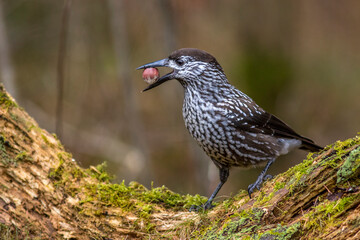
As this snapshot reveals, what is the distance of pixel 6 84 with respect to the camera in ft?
23.4

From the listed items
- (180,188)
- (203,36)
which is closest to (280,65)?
(203,36)

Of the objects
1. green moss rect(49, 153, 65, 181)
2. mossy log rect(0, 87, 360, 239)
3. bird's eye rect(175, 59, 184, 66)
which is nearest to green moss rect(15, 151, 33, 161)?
mossy log rect(0, 87, 360, 239)

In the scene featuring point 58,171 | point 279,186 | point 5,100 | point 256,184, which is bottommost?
point 279,186

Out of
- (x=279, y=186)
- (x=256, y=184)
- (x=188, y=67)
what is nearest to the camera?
(x=279, y=186)

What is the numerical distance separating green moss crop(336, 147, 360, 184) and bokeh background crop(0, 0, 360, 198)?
673 cm

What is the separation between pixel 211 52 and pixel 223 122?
5.56 meters

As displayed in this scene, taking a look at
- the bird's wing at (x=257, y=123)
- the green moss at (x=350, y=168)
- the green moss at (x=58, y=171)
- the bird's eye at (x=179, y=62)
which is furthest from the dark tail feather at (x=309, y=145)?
the green moss at (x=58, y=171)

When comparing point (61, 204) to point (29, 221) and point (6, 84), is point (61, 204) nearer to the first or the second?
point (29, 221)

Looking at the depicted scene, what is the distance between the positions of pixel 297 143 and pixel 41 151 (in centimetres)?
274

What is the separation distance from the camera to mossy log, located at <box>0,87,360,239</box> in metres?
3.40

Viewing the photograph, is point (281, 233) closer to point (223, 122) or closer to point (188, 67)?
point (223, 122)

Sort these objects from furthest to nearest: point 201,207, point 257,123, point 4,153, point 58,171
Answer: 1. point 257,123
2. point 201,207
3. point 58,171
4. point 4,153

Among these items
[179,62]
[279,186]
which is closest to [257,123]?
[179,62]

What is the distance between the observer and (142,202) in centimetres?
465
